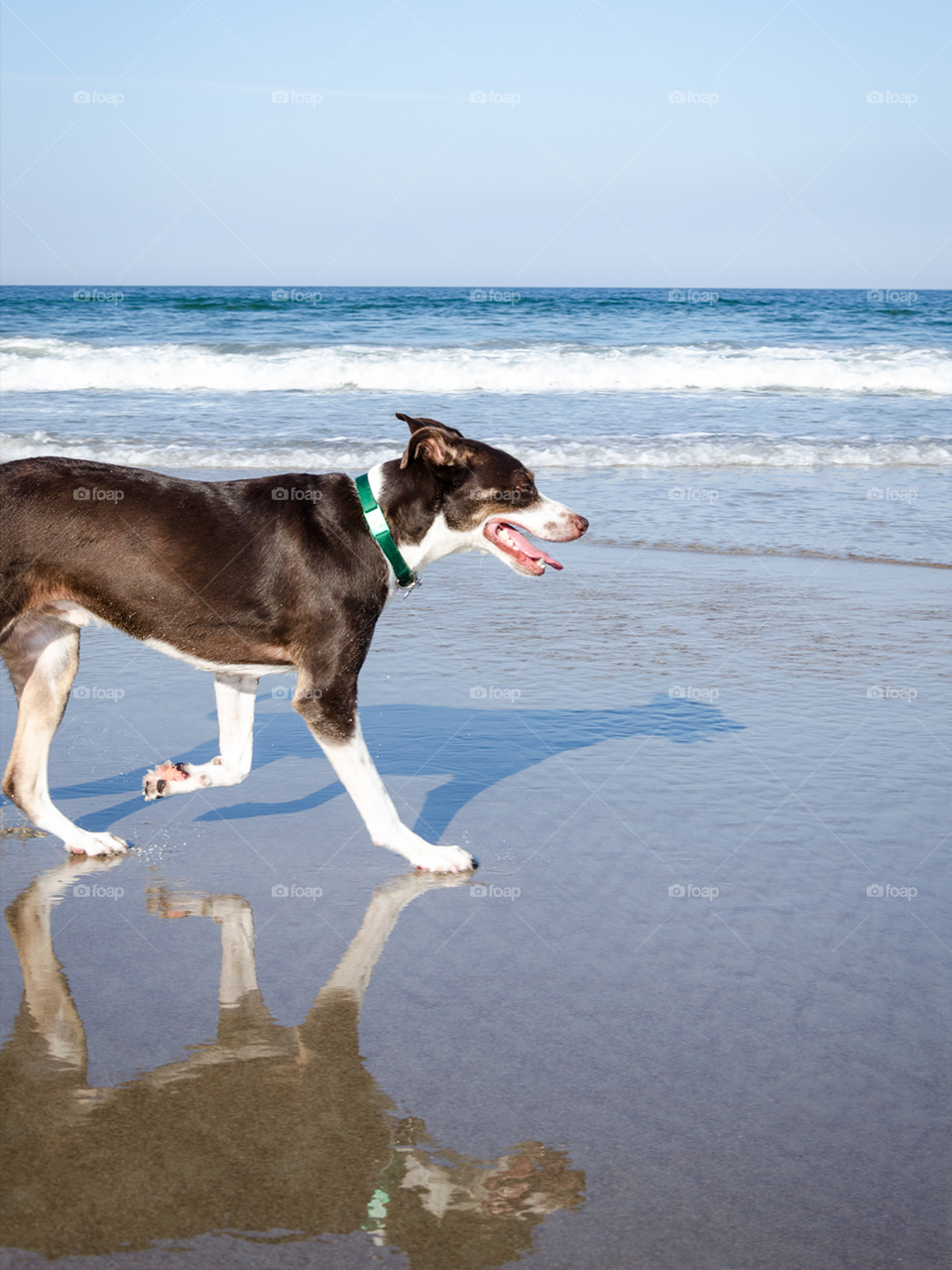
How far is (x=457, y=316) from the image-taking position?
3741cm

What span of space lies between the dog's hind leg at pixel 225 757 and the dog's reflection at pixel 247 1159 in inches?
55.2

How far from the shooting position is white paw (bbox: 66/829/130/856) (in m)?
4.30

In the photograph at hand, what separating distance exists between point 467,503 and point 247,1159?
2.52 metres

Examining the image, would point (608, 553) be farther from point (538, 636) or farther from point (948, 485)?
point (948, 485)

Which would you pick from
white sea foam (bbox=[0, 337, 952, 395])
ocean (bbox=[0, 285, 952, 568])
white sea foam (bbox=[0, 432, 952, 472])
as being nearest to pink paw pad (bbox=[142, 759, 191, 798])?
ocean (bbox=[0, 285, 952, 568])

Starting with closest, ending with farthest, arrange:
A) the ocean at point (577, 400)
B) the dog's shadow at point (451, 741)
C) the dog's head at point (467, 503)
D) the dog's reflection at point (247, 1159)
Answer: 1. the dog's reflection at point (247, 1159)
2. the dog's head at point (467, 503)
3. the dog's shadow at point (451, 741)
4. the ocean at point (577, 400)

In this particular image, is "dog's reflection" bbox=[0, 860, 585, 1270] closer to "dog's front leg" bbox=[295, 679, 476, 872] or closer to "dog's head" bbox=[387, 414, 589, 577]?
"dog's front leg" bbox=[295, 679, 476, 872]

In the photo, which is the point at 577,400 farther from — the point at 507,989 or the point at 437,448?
the point at 507,989

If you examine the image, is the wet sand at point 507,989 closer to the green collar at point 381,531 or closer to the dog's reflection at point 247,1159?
the dog's reflection at point 247,1159

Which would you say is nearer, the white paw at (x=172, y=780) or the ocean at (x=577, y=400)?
the white paw at (x=172, y=780)

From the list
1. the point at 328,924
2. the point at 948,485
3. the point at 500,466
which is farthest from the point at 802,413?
the point at 328,924

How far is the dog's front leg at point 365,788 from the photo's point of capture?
423 centimetres

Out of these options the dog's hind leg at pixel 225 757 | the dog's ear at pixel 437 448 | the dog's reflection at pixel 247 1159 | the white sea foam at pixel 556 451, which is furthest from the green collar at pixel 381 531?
the white sea foam at pixel 556 451

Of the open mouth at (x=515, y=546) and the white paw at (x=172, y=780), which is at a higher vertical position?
the open mouth at (x=515, y=546)
